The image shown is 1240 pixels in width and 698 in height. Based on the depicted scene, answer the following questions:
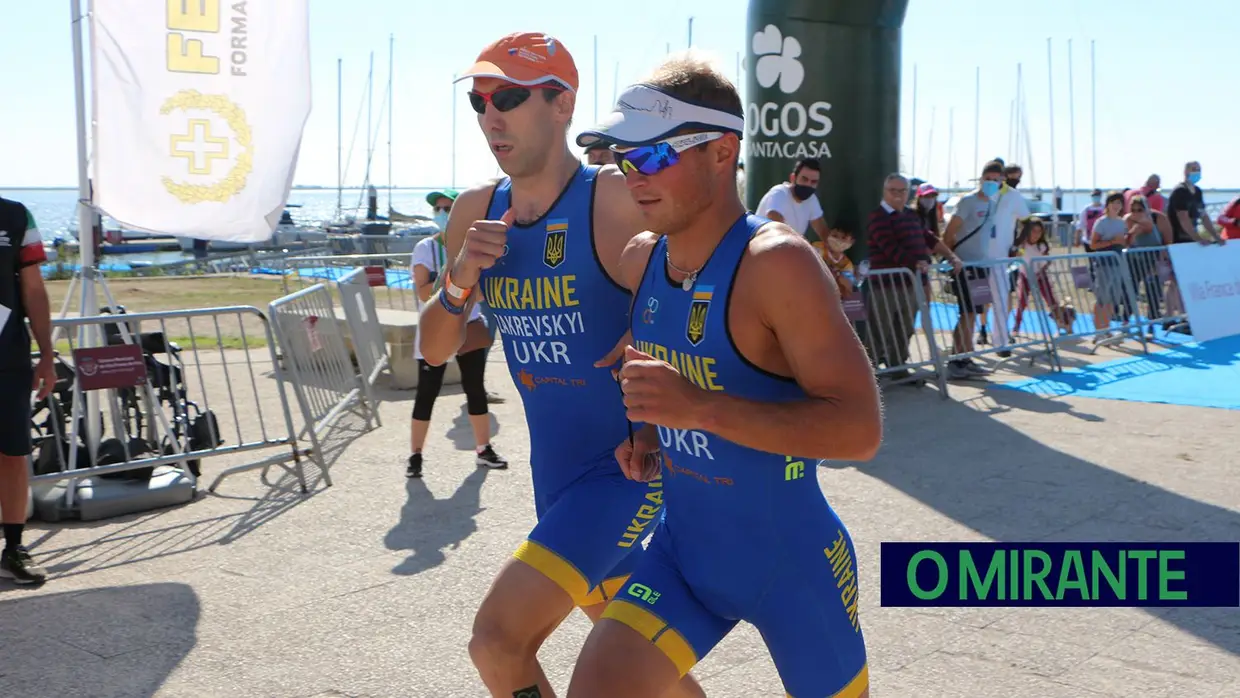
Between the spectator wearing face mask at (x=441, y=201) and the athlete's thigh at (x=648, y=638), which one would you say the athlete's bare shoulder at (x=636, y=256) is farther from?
the spectator wearing face mask at (x=441, y=201)

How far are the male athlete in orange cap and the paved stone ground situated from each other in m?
1.25

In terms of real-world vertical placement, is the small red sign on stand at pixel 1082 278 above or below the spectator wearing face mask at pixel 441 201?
below

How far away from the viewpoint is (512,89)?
336cm

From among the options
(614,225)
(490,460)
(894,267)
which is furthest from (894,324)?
(614,225)

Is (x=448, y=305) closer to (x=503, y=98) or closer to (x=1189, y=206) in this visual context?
(x=503, y=98)

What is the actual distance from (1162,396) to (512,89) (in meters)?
9.24

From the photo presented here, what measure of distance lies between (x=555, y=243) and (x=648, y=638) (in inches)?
52.3

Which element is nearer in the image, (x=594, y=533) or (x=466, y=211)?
(x=594, y=533)

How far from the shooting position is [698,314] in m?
2.55

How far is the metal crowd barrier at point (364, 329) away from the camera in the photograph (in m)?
10.3

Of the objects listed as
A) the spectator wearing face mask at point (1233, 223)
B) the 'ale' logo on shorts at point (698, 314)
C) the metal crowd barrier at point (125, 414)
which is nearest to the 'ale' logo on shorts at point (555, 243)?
the 'ale' logo on shorts at point (698, 314)

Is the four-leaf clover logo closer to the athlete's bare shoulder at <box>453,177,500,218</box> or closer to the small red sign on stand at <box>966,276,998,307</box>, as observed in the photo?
the small red sign on stand at <box>966,276,998,307</box>

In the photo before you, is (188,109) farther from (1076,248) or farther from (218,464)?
(1076,248)

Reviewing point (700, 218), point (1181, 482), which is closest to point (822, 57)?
point (1181, 482)
